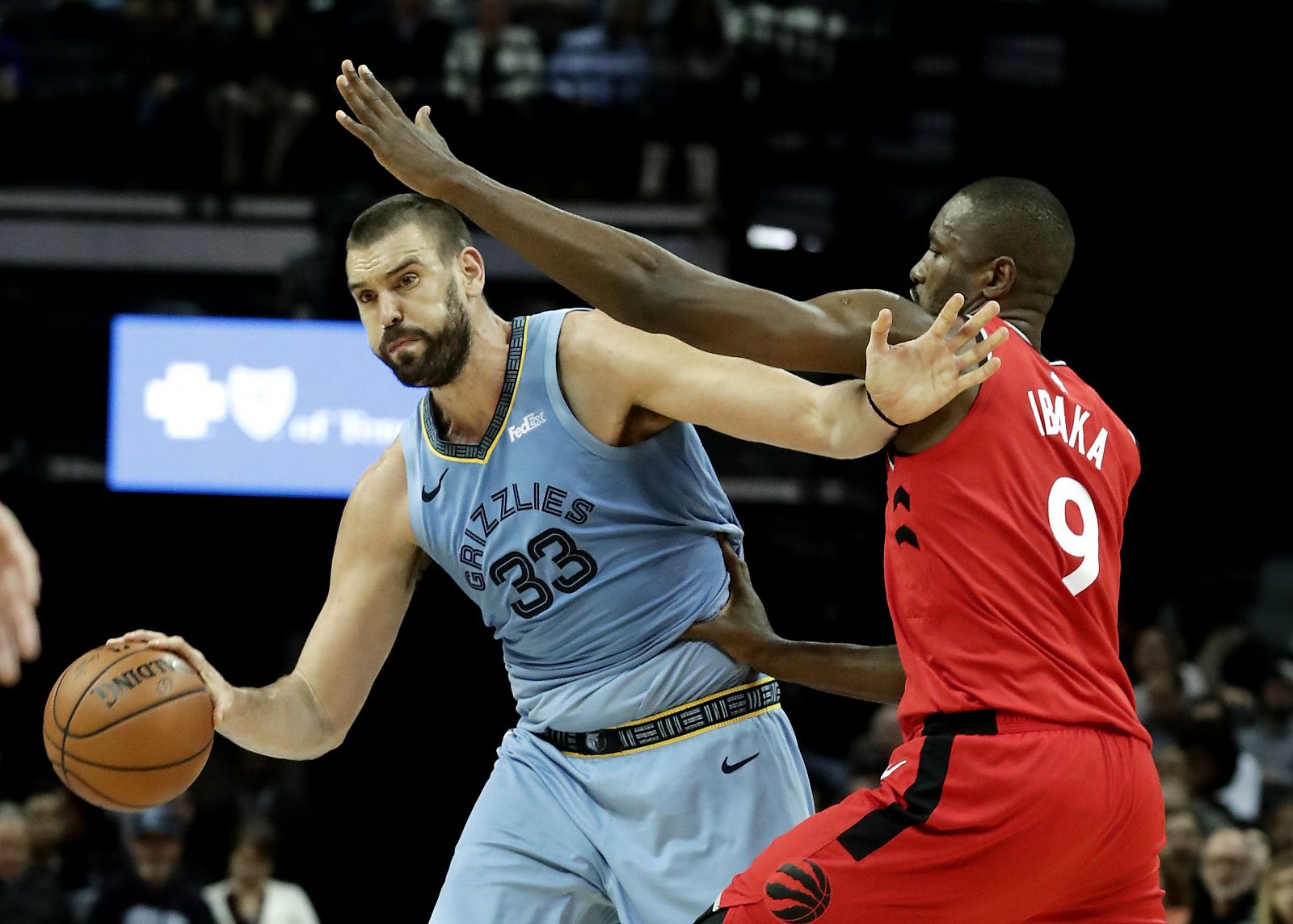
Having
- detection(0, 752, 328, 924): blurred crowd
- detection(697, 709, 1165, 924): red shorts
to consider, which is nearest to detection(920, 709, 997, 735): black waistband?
detection(697, 709, 1165, 924): red shorts

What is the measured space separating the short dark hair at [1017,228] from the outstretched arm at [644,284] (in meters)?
0.26

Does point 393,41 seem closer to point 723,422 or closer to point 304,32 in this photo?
point 304,32

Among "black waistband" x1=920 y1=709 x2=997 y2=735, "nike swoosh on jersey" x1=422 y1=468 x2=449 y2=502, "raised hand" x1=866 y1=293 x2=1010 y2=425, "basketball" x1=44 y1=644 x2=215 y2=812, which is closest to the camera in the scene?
"raised hand" x1=866 y1=293 x2=1010 y2=425

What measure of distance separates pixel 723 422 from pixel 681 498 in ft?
1.70

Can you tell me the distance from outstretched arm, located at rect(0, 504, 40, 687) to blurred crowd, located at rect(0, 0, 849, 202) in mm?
9429

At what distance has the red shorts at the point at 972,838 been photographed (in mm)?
3520

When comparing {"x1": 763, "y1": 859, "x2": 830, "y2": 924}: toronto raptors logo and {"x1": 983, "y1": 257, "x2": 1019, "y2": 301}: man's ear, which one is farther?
{"x1": 983, "y1": 257, "x2": 1019, "y2": 301}: man's ear

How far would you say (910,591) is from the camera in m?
3.73

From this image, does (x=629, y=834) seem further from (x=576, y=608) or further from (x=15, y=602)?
(x=15, y=602)

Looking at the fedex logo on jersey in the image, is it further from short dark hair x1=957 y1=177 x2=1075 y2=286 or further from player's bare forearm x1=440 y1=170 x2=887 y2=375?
short dark hair x1=957 y1=177 x2=1075 y2=286

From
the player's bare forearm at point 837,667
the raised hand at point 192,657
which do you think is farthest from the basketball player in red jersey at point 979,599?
the raised hand at point 192,657

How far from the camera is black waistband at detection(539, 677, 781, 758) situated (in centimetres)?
448

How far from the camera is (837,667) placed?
457 cm

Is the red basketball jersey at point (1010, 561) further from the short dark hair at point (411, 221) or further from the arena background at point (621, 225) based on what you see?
the arena background at point (621, 225)
